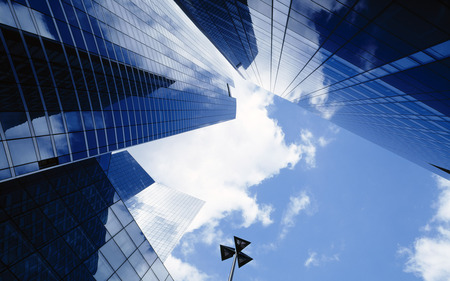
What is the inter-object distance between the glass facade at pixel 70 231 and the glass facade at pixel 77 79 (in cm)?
165

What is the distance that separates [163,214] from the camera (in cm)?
12781

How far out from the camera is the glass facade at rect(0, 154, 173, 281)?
37.7 ft

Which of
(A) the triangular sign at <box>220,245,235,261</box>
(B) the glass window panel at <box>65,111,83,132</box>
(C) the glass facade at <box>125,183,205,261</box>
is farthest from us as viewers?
(C) the glass facade at <box>125,183,205,261</box>

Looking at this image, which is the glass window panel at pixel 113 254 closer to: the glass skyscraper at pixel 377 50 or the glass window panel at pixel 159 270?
the glass window panel at pixel 159 270

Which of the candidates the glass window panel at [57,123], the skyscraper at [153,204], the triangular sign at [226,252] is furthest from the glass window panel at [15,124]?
the skyscraper at [153,204]

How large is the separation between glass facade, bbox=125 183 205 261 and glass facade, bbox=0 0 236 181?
3356 inches

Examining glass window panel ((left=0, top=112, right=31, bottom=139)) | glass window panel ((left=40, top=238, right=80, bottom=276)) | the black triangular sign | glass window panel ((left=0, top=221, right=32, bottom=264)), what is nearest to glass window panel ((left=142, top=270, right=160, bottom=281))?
glass window panel ((left=40, top=238, right=80, bottom=276))

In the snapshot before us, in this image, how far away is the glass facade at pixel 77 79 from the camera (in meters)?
13.7

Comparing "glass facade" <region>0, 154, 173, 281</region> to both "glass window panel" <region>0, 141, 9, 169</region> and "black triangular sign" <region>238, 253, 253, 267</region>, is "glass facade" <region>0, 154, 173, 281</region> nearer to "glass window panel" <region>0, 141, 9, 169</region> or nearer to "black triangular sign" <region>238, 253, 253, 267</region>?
"glass window panel" <region>0, 141, 9, 169</region>

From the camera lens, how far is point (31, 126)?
15.1 m

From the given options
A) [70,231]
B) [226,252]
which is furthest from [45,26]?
[226,252]

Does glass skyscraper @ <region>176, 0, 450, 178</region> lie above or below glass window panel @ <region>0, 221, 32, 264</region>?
above

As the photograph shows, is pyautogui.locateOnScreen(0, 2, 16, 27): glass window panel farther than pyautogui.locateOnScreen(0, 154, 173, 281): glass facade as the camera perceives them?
Yes

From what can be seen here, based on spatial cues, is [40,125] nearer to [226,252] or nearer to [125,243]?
[125,243]
